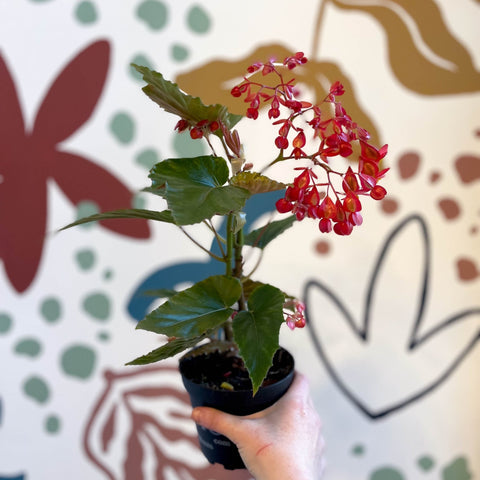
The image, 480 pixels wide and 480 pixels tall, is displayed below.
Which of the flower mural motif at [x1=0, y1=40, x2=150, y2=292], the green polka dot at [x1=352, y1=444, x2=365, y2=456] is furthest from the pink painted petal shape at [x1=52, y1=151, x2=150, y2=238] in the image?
the green polka dot at [x1=352, y1=444, x2=365, y2=456]

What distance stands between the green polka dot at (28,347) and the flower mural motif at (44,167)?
14 cm

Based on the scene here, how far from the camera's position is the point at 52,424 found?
1.21 meters

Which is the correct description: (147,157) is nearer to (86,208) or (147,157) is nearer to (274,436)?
(86,208)

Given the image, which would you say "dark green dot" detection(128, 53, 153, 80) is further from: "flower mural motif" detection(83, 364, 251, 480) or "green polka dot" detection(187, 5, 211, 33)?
"flower mural motif" detection(83, 364, 251, 480)

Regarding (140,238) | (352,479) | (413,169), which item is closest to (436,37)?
(413,169)

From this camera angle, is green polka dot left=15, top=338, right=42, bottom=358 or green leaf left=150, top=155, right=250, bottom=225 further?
green polka dot left=15, top=338, right=42, bottom=358

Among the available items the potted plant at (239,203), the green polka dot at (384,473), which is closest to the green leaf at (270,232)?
the potted plant at (239,203)

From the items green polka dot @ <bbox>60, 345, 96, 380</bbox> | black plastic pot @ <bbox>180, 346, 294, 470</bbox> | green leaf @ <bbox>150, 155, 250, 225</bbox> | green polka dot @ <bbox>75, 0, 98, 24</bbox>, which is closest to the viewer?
green leaf @ <bbox>150, 155, 250, 225</bbox>

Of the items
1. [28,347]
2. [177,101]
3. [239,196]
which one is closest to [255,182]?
[239,196]

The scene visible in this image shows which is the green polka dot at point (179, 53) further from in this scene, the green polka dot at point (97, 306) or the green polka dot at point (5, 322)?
the green polka dot at point (5, 322)

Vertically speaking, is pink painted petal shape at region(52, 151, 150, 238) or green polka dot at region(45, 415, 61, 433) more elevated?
pink painted petal shape at region(52, 151, 150, 238)

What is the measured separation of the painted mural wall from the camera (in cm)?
110

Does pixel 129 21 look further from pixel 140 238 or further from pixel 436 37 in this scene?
pixel 436 37

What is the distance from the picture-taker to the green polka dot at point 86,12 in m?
1.08
